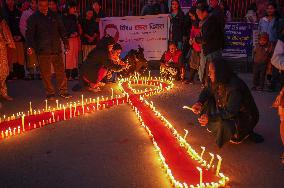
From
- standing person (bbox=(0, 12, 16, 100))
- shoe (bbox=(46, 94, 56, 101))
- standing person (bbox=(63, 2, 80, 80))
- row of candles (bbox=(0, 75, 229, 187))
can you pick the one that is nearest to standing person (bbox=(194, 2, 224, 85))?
row of candles (bbox=(0, 75, 229, 187))

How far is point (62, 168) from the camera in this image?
4789 mm

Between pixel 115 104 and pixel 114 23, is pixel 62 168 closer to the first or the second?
pixel 115 104

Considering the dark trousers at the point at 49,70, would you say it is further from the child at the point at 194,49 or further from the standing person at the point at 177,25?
the standing person at the point at 177,25

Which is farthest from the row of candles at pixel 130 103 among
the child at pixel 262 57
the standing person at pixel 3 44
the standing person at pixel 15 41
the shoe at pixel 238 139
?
the standing person at pixel 15 41

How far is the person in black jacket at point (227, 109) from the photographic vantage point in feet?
17.3

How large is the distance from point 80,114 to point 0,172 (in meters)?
2.55

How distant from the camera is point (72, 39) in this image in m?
10.4

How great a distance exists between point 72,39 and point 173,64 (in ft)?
8.72

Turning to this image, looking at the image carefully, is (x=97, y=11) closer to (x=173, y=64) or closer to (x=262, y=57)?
(x=173, y=64)

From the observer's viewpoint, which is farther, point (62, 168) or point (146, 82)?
point (146, 82)

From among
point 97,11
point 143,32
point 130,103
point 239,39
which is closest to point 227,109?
point 130,103

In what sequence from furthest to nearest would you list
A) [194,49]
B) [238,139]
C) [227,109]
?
[194,49] → [238,139] → [227,109]

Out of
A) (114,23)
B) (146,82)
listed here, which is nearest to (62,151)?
(146,82)

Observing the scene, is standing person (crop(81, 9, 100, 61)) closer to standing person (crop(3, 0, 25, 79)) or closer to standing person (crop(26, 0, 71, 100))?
standing person (crop(3, 0, 25, 79))
